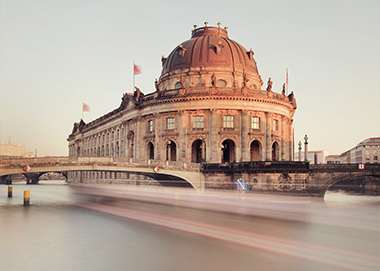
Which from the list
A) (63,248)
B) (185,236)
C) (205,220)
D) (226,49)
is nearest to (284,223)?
(205,220)

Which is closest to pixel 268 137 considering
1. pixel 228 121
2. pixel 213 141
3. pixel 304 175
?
pixel 228 121

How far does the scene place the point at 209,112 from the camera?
195ft

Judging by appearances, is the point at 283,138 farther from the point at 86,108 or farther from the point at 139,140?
the point at 86,108

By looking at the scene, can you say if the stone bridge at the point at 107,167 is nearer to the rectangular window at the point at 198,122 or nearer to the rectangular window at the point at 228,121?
the rectangular window at the point at 198,122

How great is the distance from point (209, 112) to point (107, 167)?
2187 cm

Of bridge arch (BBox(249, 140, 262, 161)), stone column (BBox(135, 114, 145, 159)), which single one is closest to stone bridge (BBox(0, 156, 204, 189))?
stone column (BBox(135, 114, 145, 159))

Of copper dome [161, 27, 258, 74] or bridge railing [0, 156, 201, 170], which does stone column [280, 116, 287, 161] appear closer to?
copper dome [161, 27, 258, 74]

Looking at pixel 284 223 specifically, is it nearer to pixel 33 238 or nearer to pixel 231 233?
pixel 231 233

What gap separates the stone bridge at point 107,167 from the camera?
38.4 metres

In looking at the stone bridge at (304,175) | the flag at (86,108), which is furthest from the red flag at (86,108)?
the stone bridge at (304,175)

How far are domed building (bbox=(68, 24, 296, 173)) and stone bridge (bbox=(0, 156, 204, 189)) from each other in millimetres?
4162

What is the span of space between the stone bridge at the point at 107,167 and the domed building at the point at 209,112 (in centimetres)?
416

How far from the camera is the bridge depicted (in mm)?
41875

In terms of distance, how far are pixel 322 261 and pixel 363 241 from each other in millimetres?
5253
